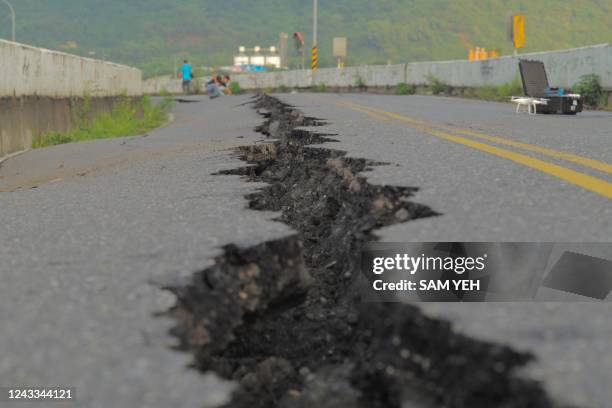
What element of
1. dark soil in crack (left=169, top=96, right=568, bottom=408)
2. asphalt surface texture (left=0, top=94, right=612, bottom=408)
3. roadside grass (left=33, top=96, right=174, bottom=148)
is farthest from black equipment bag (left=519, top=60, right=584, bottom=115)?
dark soil in crack (left=169, top=96, right=568, bottom=408)

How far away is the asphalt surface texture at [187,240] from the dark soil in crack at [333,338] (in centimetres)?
7

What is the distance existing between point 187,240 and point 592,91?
12.1 metres

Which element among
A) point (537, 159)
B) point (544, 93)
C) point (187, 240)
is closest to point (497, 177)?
point (537, 159)

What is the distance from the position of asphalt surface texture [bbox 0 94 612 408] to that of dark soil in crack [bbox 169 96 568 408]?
0.24 feet

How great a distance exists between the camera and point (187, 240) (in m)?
2.77

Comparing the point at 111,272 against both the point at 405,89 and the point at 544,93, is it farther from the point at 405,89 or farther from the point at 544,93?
the point at 405,89

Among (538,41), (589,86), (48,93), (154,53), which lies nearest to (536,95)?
(589,86)

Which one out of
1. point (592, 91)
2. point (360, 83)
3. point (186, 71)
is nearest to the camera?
point (592, 91)

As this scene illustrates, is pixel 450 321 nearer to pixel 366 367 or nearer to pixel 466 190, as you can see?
pixel 366 367

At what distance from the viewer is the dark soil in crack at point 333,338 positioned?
1.54 m

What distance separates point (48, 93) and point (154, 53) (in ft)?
551

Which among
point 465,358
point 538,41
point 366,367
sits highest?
point 538,41

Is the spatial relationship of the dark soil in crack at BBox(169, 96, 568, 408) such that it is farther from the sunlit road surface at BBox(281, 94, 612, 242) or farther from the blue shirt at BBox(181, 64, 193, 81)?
the blue shirt at BBox(181, 64, 193, 81)

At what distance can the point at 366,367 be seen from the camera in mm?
1890
